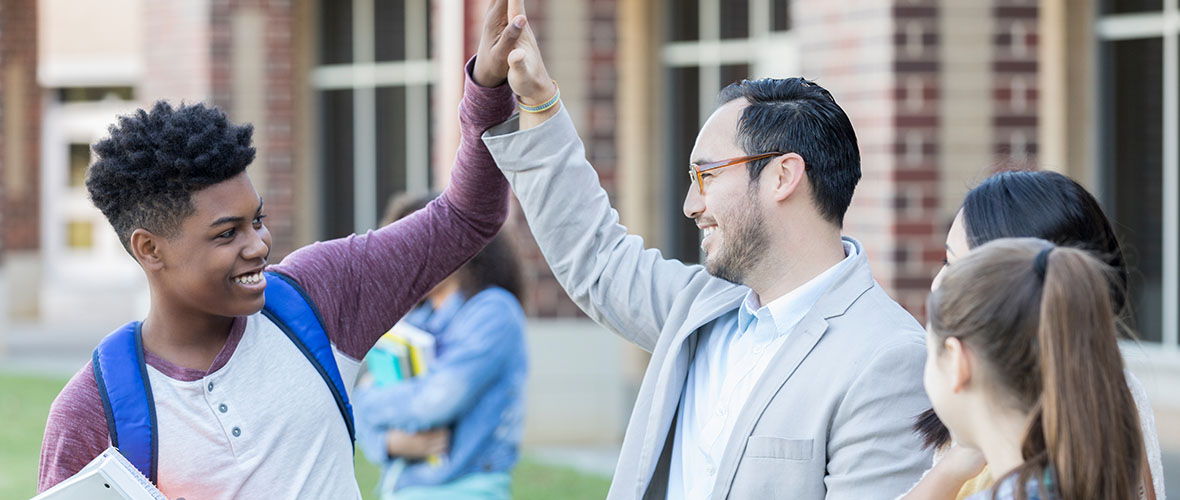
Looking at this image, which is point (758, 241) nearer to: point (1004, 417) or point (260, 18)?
point (1004, 417)

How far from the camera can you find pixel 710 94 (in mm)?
8781

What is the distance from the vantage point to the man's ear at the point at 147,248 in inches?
97.3

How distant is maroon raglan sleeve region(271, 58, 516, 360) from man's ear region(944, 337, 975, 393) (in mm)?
1162

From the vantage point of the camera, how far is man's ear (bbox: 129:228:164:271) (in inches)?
97.3

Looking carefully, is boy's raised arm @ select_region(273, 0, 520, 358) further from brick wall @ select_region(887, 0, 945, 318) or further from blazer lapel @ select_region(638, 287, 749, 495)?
brick wall @ select_region(887, 0, 945, 318)

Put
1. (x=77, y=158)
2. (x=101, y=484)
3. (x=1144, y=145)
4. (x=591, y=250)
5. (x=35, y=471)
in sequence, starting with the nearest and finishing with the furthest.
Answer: (x=101, y=484), (x=591, y=250), (x=1144, y=145), (x=35, y=471), (x=77, y=158)

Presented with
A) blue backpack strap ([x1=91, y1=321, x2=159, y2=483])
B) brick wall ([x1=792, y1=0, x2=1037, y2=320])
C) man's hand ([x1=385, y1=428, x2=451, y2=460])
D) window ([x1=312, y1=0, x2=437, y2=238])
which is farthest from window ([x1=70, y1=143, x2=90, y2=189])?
blue backpack strap ([x1=91, y1=321, x2=159, y2=483])

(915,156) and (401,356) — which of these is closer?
(401,356)

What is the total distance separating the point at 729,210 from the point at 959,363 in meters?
0.78

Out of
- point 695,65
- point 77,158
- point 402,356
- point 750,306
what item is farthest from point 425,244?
point 77,158

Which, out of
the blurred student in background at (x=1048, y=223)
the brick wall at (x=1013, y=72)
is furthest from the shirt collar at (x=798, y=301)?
the brick wall at (x=1013, y=72)

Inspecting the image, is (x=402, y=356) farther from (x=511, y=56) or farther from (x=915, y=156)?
(x=915, y=156)

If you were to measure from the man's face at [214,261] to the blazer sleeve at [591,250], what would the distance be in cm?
61

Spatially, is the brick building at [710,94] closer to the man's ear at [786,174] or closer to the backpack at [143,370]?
the man's ear at [786,174]
